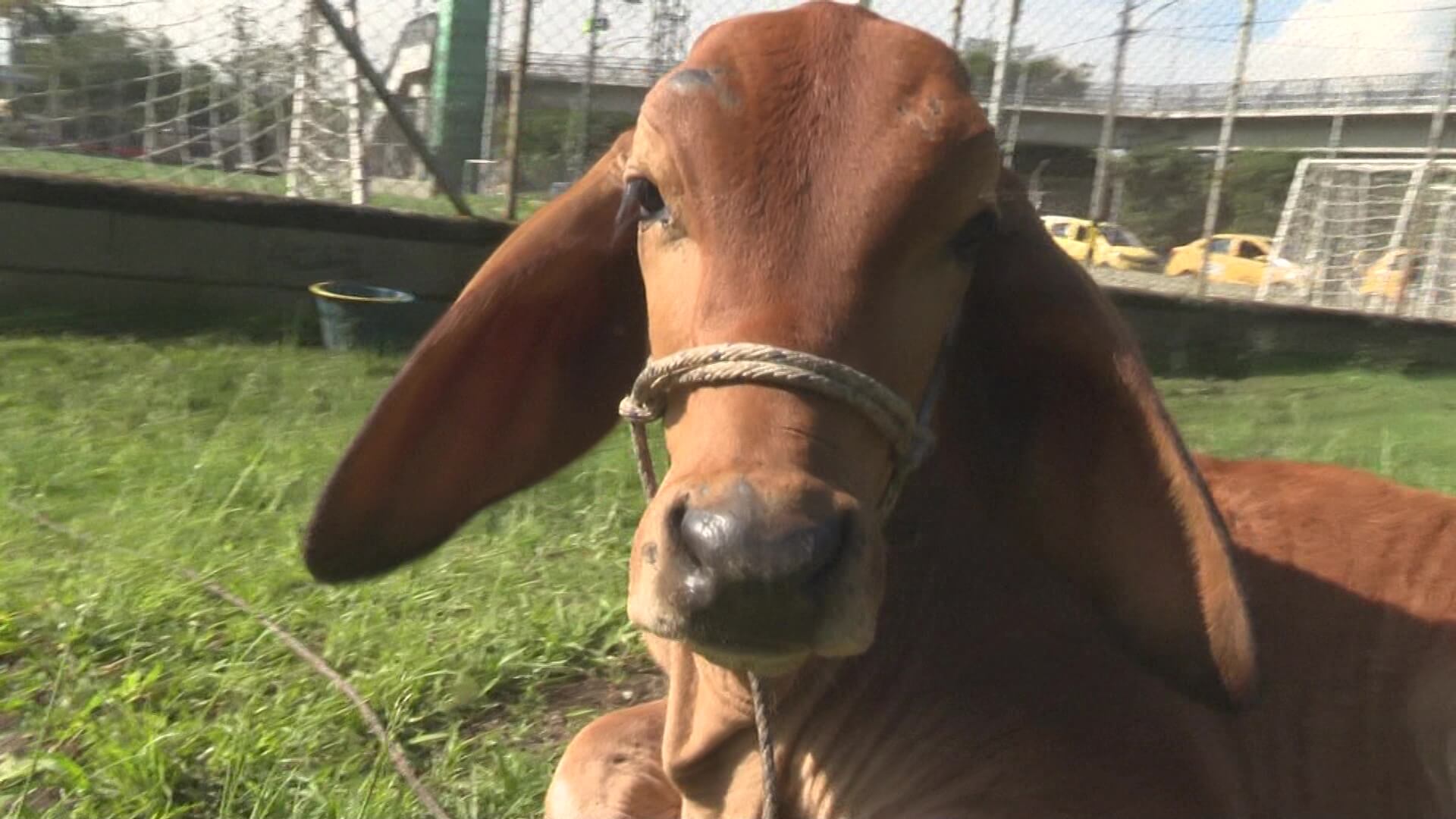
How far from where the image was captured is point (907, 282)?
2076mm

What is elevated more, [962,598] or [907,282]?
[907,282]

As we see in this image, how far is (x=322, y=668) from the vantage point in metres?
3.39

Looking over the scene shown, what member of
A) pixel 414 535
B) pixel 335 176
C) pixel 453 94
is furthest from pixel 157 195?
pixel 414 535

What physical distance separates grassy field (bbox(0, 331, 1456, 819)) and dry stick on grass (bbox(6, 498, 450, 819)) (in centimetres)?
3

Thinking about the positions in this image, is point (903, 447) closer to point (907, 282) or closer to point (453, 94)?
point (907, 282)

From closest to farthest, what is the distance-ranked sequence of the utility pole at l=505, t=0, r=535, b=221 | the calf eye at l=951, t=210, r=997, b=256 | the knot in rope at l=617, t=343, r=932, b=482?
the knot in rope at l=617, t=343, r=932, b=482, the calf eye at l=951, t=210, r=997, b=256, the utility pole at l=505, t=0, r=535, b=221

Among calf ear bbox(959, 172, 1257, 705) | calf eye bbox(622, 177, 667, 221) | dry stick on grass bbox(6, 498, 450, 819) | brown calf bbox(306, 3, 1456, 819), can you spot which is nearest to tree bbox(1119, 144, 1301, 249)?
brown calf bbox(306, 3, 1456, 819)

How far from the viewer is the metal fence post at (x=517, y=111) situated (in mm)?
7773

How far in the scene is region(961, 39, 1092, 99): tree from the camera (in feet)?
27.5

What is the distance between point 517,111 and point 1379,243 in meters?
8.26

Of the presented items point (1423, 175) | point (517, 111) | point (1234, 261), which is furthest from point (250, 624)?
point (1423, 175)

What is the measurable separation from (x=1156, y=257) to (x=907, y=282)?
8.28 meters

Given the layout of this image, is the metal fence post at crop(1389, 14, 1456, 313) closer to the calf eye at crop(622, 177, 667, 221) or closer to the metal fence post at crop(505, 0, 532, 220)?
the metal fence post at crop(505, 0, 532, 220)

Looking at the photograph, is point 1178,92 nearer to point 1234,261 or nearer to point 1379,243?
point 1234,261
